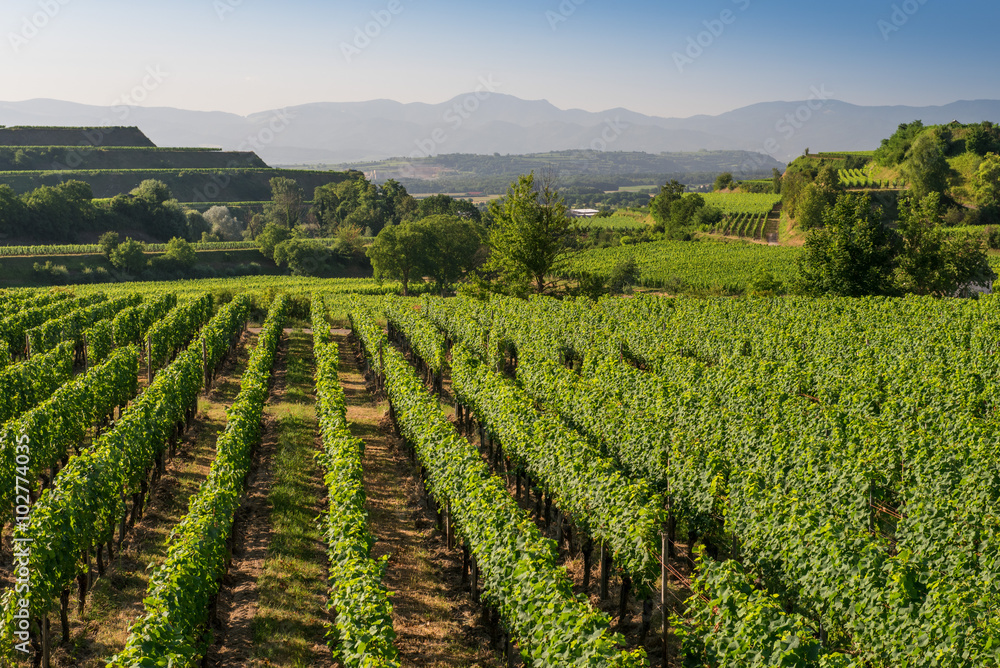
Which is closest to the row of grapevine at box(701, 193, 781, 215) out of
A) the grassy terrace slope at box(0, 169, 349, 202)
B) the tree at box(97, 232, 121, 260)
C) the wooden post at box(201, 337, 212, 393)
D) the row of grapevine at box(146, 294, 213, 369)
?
the tree at box(97, 232, 121, 260)

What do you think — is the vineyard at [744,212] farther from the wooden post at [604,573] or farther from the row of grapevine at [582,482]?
the wooden post at [604,573]

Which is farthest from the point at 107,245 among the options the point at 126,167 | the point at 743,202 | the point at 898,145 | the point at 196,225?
the point at 898,145

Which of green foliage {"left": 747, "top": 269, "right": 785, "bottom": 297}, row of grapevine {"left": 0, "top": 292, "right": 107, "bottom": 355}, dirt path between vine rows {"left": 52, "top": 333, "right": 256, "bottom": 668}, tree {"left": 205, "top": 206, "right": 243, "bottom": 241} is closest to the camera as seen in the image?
dirt path between vine rows {"left": 52, "top": 333, "right": 256, "bottom": 668}

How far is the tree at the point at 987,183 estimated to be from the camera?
82.8 metres

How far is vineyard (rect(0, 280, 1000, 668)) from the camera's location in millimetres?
7586

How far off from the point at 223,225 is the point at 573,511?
110910mm

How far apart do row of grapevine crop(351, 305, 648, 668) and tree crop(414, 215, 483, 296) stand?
56.8 m

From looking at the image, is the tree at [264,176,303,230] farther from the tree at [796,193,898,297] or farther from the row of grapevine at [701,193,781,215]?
the tree at [796,193,898,297]

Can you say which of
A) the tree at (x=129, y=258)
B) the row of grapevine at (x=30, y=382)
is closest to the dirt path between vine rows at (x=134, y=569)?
the row of grapevine at (x=30, y=382)

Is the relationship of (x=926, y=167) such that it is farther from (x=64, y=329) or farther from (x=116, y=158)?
(x=116, y=158)

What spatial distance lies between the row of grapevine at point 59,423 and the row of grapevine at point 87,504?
1407 millimetres

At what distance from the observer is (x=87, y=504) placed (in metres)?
10.5

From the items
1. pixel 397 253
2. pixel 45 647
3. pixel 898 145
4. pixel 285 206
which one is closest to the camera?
pixel 45 647

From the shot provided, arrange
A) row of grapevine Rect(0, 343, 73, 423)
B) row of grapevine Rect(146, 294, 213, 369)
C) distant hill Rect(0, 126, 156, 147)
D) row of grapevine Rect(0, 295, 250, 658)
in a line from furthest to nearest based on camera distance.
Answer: distant hill Rect(0, 126, 156, 147) → row of grapevine Rect(146, 294, 213, 369) → row of grapevine Rect(0, 343, 73, 423) → row of grapevine Rect(0, 295, 250, 658)
